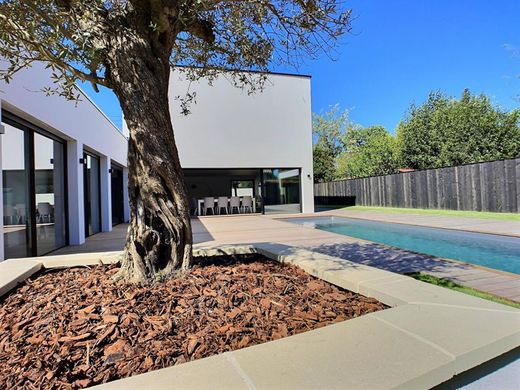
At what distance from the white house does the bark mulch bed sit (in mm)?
2772

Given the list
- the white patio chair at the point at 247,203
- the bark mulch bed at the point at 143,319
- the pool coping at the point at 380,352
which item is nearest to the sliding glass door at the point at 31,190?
the bark mulch bed at the point at 143,319

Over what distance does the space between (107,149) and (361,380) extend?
11112mm

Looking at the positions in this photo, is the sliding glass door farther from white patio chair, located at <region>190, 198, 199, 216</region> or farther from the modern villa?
white patio chair, located at <region>190, 198, 199, 216</region>

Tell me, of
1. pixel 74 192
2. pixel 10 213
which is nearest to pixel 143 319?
pixel 10 213

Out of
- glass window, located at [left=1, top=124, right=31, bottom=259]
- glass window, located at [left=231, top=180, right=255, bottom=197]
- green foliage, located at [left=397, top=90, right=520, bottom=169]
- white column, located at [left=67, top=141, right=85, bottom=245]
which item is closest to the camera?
glass window, located at [left=1, top=124, right=31, bottom=259]

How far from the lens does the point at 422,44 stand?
564 inches

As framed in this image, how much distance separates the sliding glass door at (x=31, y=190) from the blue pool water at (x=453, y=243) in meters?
7.47

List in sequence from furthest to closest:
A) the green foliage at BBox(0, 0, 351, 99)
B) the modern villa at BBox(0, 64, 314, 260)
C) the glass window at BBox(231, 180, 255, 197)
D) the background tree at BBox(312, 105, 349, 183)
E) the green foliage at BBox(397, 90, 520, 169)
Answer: the background tree at BBox(312, 105, 349, 183) < the glass window at BBox(231, 180, 255, 197) < the green foliage at BBox(397, 90, 520, 169) < the modern villa at BBox(0, 64, 314, 260) < the green foliage at BBox(0, 0, 351, 99)

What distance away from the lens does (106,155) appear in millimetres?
10578

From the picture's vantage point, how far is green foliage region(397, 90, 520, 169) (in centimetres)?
1962

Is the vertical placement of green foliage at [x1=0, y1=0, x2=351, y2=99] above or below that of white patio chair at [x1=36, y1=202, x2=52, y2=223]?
above

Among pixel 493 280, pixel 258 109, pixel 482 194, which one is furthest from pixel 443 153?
pixel 493 280

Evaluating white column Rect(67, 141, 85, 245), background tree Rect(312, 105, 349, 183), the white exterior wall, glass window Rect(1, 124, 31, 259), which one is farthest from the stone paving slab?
background tree Rect(312, 105, 349, 183)

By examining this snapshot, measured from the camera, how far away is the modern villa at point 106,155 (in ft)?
17.1
